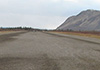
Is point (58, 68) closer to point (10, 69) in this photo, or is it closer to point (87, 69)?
point (87, 69)

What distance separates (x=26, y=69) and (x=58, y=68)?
1313mm

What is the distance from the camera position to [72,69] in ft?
23.0

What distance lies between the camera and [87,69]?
7.07 m

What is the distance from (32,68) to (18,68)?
573mm

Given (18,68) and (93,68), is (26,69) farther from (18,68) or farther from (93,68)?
(93,68)

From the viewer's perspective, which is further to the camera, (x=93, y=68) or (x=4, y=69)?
(x=93, y=68)

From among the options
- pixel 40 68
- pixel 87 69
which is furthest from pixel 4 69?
pixel 87 69

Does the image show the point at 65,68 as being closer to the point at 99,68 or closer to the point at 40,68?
the point at 40,68

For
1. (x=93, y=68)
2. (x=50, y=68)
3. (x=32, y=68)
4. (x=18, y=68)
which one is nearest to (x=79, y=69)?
(x=93, y=68)

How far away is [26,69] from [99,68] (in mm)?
3122

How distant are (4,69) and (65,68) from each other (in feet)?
8.15

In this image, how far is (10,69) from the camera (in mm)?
6777

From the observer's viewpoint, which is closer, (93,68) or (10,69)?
(10,69)

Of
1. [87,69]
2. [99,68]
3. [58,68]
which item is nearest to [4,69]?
[58,68]
